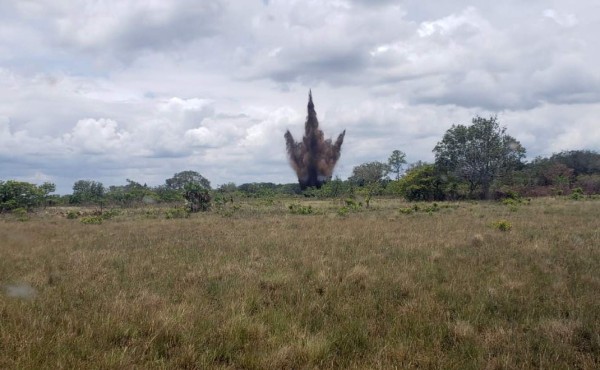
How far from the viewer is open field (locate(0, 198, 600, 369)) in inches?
184

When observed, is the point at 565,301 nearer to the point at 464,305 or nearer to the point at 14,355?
the point at 464,305

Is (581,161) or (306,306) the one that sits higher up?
(581,161)

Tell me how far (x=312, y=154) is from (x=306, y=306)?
216ft

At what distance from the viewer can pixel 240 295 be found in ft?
23.0

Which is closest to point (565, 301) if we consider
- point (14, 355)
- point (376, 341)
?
point (376, 341)

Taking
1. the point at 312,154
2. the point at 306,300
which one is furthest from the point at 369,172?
the point at 306,300

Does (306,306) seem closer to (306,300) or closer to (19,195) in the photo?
(306,300)

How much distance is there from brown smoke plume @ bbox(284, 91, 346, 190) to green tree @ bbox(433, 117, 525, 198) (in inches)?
1061

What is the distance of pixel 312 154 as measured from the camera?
2837 inches

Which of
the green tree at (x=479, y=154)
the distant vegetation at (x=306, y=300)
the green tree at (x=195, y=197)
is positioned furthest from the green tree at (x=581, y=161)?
the distant vegetation at (x=306, y=300)

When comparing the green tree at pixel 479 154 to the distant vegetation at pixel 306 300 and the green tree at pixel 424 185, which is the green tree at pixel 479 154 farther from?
the distant vegetation at pixel 306 300

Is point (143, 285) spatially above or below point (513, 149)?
below

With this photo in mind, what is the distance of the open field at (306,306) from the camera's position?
4.68m

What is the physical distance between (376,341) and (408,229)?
11599 millimetres
